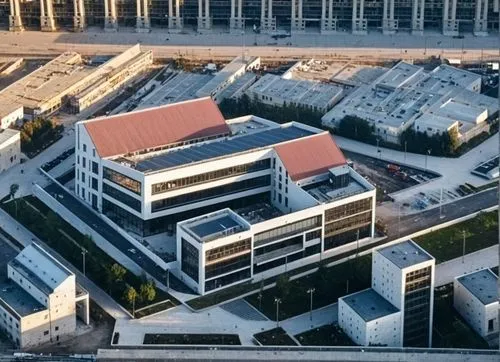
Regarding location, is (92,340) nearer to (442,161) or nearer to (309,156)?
(309,156)

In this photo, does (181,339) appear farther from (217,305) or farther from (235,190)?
(235,190)

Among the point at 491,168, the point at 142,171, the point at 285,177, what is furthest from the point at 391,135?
the point at 142,171

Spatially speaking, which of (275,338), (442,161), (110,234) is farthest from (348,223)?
(442,161)

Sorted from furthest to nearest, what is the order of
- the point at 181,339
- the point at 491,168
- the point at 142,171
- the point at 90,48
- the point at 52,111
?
the point at 90,48 → the point at 52,111 → the point at 491,168 → the point at 142,171 → the point at 181,339

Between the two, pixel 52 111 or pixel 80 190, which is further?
pixel 52 111

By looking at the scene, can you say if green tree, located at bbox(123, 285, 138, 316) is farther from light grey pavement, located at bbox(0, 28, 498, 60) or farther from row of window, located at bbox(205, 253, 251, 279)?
light grey pavement, located at bbox(0, 28, 498, 60)

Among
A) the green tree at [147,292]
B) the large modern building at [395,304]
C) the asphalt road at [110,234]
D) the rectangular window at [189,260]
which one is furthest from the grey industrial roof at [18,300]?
the large modern building at [395,304]

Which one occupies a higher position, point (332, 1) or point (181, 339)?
point (332, 1)

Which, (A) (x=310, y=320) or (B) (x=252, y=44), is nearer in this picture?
(A) (x=310, y=320)
